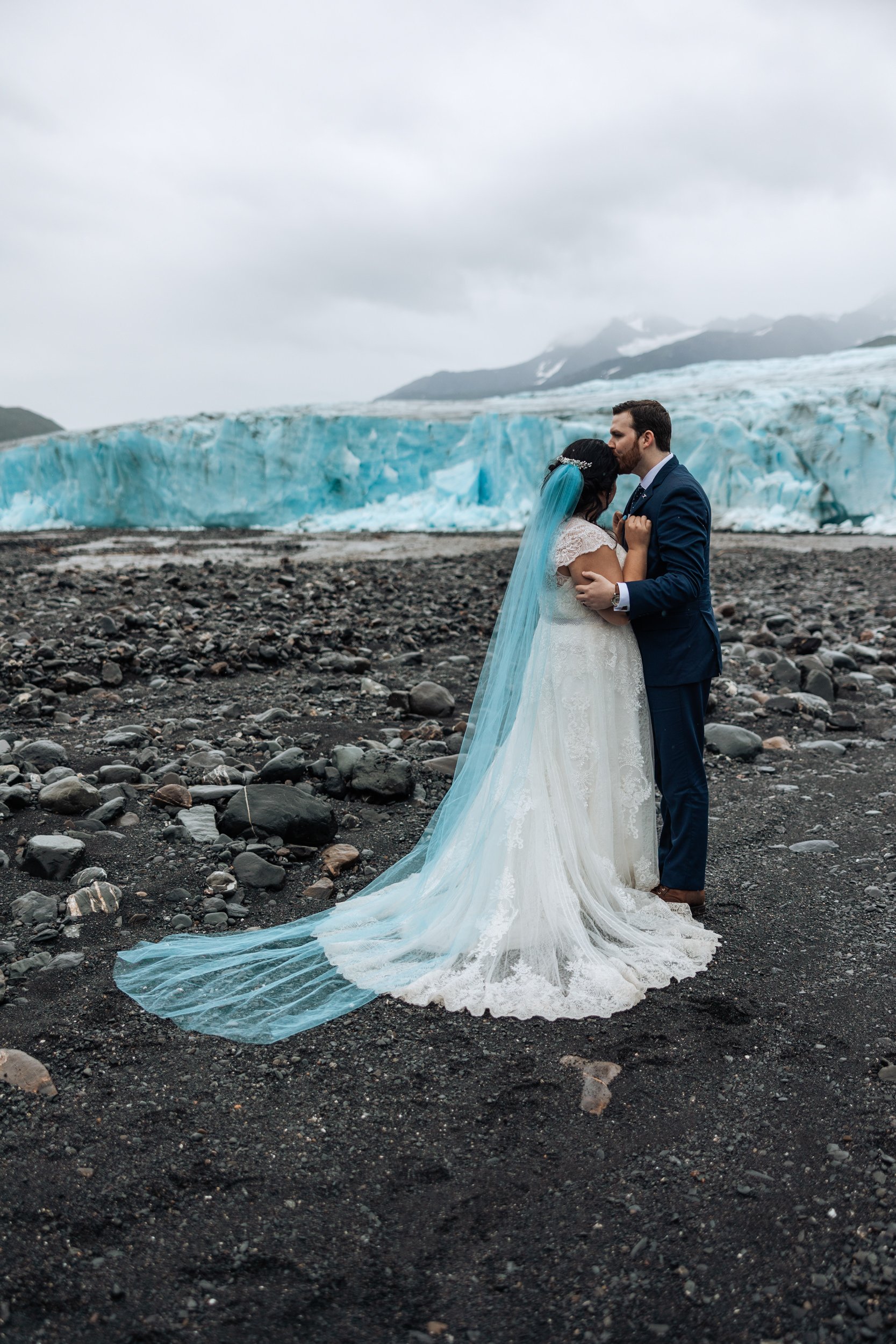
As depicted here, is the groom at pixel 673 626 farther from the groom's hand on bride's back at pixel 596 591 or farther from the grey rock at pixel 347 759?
the grey rock at pixel 347 759

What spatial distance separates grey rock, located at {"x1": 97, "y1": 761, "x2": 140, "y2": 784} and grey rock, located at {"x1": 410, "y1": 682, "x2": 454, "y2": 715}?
6.85 ft

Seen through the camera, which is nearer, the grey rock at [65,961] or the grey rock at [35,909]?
the grey rock at [65,961]

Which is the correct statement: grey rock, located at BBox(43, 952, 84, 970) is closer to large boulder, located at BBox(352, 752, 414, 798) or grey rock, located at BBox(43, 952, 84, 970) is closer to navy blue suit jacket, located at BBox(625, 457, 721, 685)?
large boulder, located at BBox(352, 752, 414, 798)

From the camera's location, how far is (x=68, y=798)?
439cm

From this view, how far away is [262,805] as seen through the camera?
4289 millimetres

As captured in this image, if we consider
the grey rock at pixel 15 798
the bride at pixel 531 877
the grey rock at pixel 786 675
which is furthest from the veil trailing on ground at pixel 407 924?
the grey rock at pixel 786 675

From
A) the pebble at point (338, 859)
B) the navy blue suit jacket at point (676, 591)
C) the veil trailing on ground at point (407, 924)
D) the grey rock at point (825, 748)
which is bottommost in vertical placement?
the grey rock at point (825, 748)

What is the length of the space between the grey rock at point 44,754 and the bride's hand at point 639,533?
3457 mm

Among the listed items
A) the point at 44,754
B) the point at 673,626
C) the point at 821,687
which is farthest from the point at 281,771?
the point at 821,687

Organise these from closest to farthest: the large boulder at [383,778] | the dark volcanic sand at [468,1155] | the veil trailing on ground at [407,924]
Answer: the dark volcanic sand at [468,1155] → the veil trailing on ground at [407,924] → the large boulder at [383,778]

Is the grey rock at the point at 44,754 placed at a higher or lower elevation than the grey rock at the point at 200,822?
higher

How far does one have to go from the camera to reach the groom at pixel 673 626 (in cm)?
336

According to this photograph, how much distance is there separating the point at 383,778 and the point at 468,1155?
2.67 m

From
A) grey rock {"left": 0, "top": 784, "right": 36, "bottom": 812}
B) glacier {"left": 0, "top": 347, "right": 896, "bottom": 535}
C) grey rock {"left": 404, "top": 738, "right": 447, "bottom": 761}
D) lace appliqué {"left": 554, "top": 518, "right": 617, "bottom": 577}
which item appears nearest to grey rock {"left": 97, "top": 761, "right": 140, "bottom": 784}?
grey rock {"left": 0, "top": 784, "right": 36, "bottom": 812}
